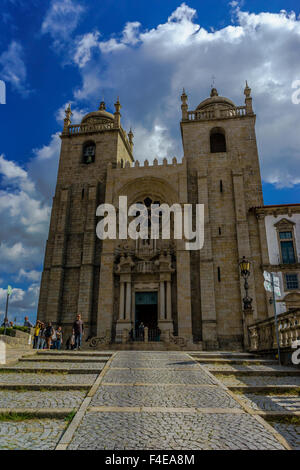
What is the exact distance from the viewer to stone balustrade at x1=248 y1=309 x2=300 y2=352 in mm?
10594

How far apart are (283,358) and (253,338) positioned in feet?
13.5

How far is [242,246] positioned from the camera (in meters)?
23.0

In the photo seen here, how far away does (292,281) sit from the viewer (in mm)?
21953

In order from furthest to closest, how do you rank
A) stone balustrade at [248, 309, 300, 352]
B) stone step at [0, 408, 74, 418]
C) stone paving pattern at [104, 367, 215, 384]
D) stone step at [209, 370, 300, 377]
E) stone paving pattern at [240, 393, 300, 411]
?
stone balustrade at [248, 309, 300, 352] → stone step at [209, 370, 300, 377] → stone paving pattern at [104, 367, 215, 384] → stone paving pattern at [240, 393, 300, 411] → stone step at [0, 408, 74, 418]

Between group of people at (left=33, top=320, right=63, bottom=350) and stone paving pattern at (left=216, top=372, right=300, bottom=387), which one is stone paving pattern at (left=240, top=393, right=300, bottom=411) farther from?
group of people at (left=33, top=320, right=63, bottom=350)

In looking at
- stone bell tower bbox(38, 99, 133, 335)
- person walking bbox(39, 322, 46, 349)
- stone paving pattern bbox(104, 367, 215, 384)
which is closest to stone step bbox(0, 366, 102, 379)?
stone paving pattern bbox(104, 367, 215, 384)

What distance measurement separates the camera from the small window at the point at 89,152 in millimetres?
29406

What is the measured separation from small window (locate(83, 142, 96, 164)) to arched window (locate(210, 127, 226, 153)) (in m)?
10.4

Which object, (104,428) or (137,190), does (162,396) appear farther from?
(137,190)

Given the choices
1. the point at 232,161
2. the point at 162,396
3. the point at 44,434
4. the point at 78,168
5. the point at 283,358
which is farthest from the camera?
the point at 78,168

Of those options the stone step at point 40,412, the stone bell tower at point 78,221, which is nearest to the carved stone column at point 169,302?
the stone bell tower at point 78,221

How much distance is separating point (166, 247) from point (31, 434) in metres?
20.2

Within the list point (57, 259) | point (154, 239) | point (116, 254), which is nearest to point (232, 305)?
point (154, 239)

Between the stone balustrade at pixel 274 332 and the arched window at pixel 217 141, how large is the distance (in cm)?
1797
